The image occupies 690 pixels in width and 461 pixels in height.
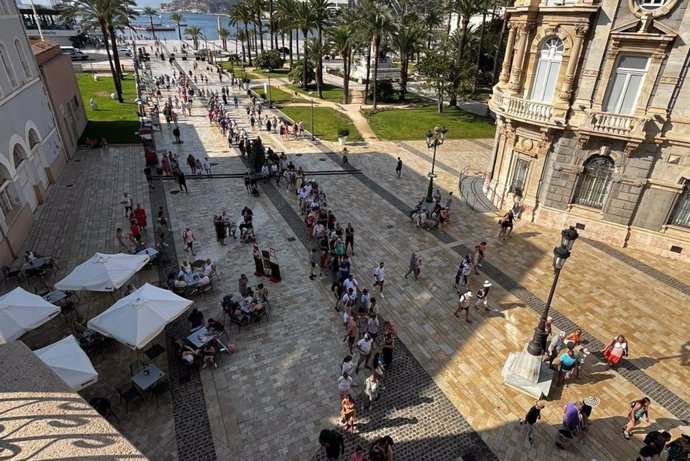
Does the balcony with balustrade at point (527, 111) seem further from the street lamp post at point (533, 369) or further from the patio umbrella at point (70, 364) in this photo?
the patio umbrella at point (70, 364)

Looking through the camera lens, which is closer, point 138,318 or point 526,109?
point 138,318

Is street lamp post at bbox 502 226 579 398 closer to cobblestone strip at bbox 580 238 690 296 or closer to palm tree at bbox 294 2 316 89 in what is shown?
cobblestone strip at bbox 580 238 690 296

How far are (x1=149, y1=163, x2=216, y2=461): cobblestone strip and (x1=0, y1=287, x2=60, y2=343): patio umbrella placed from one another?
3.66 m

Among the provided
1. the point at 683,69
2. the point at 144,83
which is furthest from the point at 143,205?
the point at 144,83

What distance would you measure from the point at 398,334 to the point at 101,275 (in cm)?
1070

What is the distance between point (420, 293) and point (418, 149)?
69.5 feet

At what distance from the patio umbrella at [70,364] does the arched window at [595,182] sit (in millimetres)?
22167

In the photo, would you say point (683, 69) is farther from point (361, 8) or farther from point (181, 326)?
point (361, 8)

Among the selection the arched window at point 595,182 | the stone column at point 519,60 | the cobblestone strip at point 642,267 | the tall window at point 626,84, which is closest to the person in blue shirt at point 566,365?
the cobblestone strip at point 642,267

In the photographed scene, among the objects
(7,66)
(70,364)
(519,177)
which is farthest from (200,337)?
(7,66)

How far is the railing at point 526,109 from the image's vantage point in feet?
67.3

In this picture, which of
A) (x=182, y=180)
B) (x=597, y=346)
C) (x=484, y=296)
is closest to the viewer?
(x=597, y=346)

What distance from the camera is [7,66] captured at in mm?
22750

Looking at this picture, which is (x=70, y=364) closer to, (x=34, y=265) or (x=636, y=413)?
(x=34, y=265)
